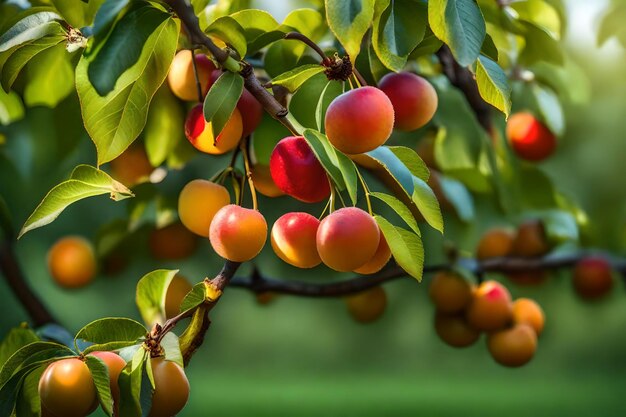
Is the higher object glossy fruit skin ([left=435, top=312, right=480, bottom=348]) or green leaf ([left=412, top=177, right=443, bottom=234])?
green leaf ([left=412, top=177, right=443, bottom=234])

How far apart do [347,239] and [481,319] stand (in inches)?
21.0

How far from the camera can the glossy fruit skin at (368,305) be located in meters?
1.09

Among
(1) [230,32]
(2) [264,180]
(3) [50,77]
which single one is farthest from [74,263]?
(1) [230,32]

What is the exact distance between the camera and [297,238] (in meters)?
0.58

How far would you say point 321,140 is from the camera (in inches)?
22.5

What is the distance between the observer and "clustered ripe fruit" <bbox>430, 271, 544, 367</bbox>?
103cm

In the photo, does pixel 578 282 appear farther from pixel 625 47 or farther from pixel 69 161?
pixel 69 161

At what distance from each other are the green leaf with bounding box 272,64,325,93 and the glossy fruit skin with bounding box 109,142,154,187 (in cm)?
31

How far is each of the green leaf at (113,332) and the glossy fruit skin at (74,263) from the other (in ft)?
1.32

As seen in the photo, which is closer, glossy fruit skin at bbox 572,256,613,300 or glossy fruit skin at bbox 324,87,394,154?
glossy fruit skin at bbox 324,87,394,154

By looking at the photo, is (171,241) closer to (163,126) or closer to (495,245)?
(163,126)

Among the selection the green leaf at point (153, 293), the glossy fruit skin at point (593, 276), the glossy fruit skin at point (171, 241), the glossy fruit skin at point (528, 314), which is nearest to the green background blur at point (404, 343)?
the glossy fruit skin at point (593, 276)

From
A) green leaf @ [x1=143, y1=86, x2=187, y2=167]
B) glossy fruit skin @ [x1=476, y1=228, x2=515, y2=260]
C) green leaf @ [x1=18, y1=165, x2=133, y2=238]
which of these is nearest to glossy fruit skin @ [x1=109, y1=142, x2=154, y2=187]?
green leaf @ [x1=143, y1=86, x2=187, y2=167]

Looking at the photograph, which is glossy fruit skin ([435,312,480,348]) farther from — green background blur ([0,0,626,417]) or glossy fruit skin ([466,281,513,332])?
green background blur ([0,0,626,417])
